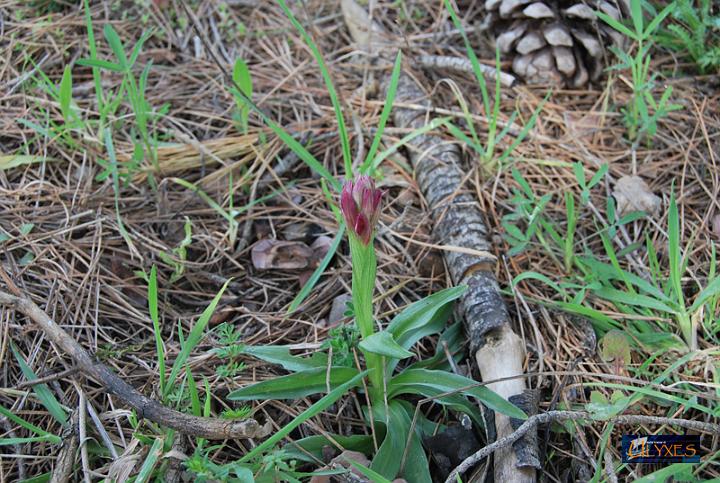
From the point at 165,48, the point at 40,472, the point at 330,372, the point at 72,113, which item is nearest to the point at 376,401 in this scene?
the point at 330,372

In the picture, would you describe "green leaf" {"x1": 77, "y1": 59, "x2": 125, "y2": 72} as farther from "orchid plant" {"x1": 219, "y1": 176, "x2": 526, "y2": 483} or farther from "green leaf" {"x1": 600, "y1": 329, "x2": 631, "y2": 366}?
"green leaf" {"x1": 600, "y1": 329, "x2": 631, "y2": 366}

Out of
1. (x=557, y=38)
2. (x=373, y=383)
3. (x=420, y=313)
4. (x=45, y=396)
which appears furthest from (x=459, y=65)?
(x=45, y=396)

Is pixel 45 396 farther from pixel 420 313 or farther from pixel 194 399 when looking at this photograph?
pixel 420 313

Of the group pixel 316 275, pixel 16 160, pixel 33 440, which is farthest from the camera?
pixel 16 160

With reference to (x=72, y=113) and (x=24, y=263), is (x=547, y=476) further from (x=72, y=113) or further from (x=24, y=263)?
(x=72, y=113)

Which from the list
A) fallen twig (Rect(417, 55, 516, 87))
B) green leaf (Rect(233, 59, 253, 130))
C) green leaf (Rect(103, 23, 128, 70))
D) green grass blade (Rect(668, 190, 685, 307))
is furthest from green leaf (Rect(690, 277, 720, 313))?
green leaf (Rect(103, 23, 128, 70))

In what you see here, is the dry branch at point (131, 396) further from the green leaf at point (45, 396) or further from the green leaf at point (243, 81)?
the green leaf at point (243, 81)
